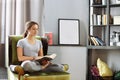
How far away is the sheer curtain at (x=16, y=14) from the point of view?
4391 millimetres

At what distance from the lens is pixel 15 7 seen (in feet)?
14.6

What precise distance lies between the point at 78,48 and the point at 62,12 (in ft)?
2.28

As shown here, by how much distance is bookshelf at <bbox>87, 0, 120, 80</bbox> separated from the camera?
13.8 feet

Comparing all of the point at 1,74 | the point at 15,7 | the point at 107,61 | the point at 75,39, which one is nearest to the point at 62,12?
the point at 75,39

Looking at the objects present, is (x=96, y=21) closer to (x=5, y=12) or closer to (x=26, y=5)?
(x=26, y=5)

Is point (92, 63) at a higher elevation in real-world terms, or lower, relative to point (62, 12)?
lower

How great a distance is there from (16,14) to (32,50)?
3.91 feet

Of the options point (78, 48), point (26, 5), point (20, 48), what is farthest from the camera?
point (26, 5)

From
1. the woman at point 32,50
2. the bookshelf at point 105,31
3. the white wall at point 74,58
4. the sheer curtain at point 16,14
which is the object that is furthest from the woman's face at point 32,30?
the bookshelf at point 105,31

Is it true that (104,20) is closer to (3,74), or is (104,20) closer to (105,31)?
(105,31)

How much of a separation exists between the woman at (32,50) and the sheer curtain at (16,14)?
912mm

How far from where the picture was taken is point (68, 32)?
4.34 metres

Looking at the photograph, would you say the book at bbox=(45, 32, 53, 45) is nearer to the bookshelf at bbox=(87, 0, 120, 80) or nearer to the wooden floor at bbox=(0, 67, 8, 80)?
the bookshelf at bbox=(87, 0, 120, 80)

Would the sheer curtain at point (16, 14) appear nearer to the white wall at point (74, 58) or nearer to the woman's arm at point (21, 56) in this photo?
the white wall at point (74, 58)
